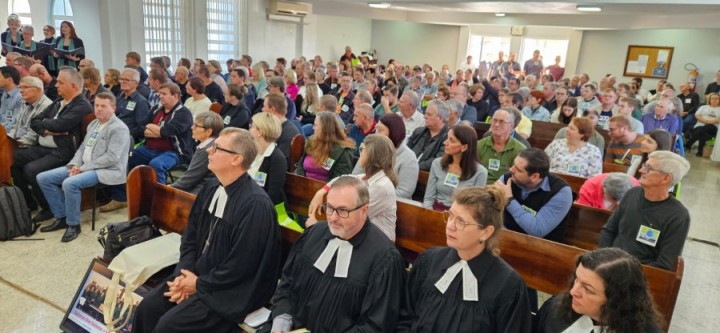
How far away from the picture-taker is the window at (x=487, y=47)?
1697cm

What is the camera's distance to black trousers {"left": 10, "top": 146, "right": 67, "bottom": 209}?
4432 mm

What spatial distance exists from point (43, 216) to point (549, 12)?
1094cm

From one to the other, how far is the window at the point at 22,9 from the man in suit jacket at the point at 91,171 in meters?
9.60

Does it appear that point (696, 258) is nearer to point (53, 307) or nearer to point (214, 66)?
point (53, 307)

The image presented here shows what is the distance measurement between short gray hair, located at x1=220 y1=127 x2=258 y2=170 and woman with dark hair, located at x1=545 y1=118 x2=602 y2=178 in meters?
3.01

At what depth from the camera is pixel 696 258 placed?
4.46m

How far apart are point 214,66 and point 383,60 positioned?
1025cm

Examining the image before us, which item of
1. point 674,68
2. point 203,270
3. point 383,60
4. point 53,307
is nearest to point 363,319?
point 203,270

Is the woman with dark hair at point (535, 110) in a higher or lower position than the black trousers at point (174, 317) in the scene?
higher

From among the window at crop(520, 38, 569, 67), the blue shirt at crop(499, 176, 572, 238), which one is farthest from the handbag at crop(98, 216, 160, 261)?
the window at crop(520, 38, 569, 67)

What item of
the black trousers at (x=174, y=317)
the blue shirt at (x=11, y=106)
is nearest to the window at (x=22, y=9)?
the blue shirt at (x=11, y=106)

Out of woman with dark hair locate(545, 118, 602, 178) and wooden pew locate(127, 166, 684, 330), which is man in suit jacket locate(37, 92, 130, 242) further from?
woman with dark hair locate(545, 118, 602, 178)

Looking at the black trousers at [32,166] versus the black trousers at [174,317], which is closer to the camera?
the black trousers at [174,317]

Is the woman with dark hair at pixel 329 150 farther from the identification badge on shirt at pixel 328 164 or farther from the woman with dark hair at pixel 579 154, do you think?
the woman with dark hair at pixel 579 154
